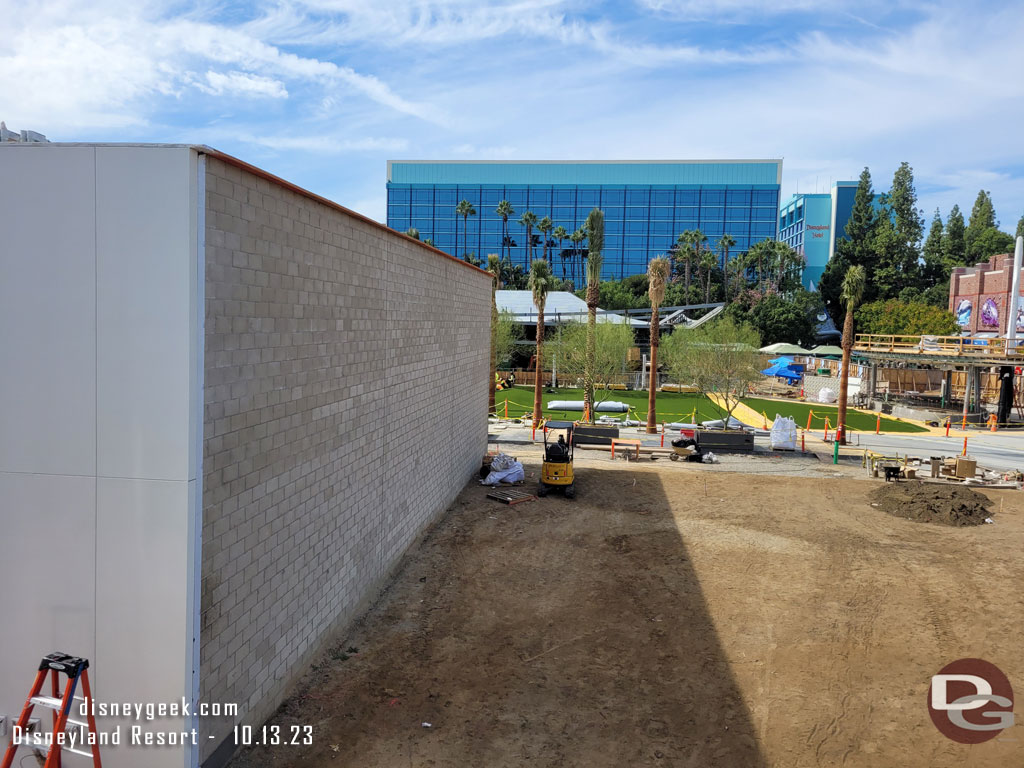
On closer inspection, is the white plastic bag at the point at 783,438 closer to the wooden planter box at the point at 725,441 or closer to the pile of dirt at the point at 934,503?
the wooden planter box at the point at 725,441

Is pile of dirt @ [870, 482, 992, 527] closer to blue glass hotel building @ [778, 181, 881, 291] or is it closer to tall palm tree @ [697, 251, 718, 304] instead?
tall palm tree @ [697, 251, 718, 304]

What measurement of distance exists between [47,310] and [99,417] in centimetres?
118

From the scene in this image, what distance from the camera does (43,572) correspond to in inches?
285

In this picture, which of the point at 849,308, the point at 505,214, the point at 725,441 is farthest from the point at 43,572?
the point at 505,214

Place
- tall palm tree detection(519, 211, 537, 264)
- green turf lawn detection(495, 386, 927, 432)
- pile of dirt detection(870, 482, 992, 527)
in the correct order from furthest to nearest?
tall palm tree detection(519, 211, 537, 264)
green turf lawn detection(495, 386, 927, 432)
pile of dirt detection(870, 482, 992, 527)

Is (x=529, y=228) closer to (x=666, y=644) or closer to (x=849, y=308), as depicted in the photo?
(x=849, y=308)

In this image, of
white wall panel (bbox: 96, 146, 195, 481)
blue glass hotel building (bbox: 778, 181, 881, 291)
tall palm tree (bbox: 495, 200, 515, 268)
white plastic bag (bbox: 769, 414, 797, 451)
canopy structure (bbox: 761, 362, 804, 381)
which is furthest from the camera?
Result: blue glass hotel building (bbox: 778, 181, 881, 291)

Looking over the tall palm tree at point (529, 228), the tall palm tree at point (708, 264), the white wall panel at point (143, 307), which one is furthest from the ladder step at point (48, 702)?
the tall palm tree at point (529, 228)

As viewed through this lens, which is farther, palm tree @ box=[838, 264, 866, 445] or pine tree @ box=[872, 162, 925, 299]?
pine tree @ box=[872, 162, 925, 299]

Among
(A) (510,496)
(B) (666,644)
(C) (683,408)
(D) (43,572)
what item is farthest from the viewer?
(C) (683,408)

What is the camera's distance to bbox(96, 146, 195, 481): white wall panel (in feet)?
22.3

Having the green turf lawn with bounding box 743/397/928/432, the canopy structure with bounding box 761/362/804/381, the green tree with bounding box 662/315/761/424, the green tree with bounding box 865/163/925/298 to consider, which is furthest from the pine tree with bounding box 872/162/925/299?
the green tree with bounding box 662/315/761/424

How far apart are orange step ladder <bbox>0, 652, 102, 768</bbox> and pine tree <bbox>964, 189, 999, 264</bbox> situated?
9546 cm

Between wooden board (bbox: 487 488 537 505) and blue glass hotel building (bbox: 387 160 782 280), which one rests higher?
blue glass hotel building (bbox: 387 160 782 280)
